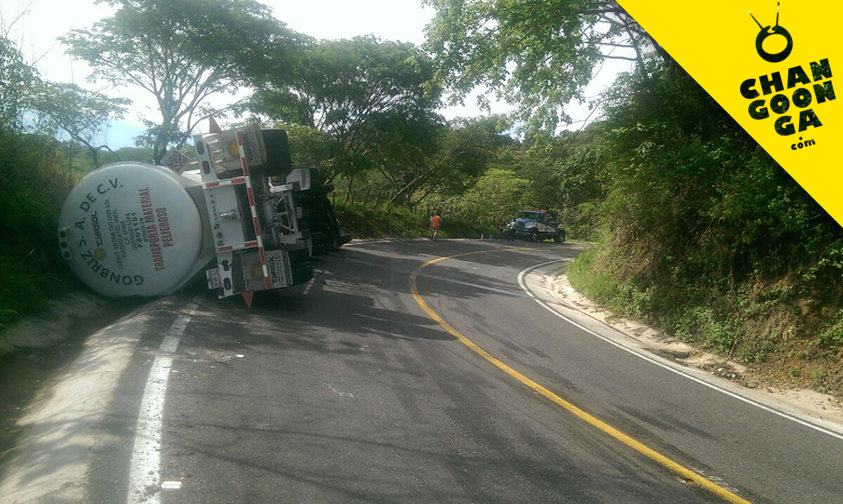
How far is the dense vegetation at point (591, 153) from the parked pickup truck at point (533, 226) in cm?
1649

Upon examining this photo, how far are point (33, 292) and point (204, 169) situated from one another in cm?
296

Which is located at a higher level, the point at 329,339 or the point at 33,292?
the point at 33,292

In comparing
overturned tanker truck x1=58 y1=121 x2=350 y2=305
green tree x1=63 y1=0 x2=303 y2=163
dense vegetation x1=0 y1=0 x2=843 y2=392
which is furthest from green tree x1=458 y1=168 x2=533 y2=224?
overturned tanker truck x1=58 y1=121 x2=350 y2=305

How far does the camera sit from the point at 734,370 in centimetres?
849

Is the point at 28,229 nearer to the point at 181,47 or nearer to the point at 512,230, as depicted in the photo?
the point at 181,47

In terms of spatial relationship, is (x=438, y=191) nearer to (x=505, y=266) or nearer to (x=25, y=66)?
(x=505, y=266)

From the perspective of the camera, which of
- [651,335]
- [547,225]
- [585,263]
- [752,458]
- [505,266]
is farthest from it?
[547,225]

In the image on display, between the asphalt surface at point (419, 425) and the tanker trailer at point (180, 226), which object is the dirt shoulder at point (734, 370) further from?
the tanker trailer at point (180, 226)

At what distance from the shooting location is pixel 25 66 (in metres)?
9.74

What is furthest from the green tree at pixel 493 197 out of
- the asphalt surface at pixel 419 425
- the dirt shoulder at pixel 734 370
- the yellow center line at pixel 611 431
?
the yellow center line at pixel 611 431

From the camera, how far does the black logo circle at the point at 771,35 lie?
8.15 metres

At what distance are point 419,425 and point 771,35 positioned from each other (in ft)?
23.9

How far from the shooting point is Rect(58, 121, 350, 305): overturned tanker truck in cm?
905

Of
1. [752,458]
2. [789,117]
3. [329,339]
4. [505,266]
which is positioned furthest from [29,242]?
[505,266]
